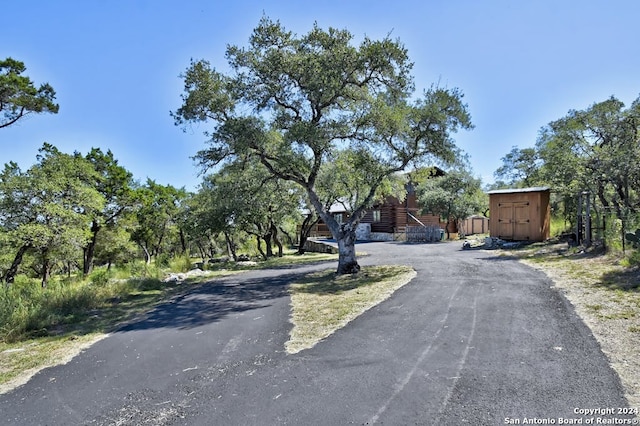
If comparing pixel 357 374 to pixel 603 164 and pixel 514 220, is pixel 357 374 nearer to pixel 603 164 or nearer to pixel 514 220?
pixel 603 164

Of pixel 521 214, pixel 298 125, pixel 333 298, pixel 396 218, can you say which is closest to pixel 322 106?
pixel 298 125

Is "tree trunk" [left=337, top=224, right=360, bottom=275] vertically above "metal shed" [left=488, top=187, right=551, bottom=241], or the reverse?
"metal shed" [left=488, top=187, right=551, bottom=241]

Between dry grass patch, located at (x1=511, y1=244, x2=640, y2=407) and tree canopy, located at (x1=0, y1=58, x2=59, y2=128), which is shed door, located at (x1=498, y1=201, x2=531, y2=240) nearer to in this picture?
dry grass patch, located at (x1=511, y1=244, x2=640, y2=407)

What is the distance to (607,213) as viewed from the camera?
1286 centimetres

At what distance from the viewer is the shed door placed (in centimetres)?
1923

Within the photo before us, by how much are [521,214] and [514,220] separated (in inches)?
18.4

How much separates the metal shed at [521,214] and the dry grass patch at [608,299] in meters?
5.74

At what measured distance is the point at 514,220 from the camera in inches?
774

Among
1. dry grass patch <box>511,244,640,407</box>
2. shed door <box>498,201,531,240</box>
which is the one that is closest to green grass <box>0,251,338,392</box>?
dry grass patch <box>511,244,640,407</box>

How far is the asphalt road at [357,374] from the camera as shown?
11.5 ft

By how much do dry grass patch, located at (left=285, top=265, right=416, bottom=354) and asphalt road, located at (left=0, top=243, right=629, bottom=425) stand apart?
31cm

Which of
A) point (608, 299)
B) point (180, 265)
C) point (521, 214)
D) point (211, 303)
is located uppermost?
point (521, 214)

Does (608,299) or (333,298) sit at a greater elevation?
(608,299)

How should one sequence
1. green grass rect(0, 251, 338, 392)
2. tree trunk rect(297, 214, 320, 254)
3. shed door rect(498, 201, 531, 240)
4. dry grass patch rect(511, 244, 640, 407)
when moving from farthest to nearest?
1. tree trunk rect(297, 214, 320, 254)
2. shed door rect(498, 201, 531, 240)
3. green grass rect(0, 251, 338, 392)
4. dry grass patch rect(511, 244, 640, 407)
